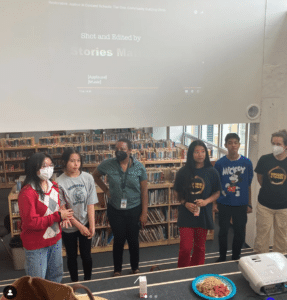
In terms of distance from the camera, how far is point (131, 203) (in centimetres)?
296

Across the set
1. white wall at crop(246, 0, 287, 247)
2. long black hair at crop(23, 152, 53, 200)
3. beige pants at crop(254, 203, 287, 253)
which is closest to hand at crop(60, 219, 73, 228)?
long black hair at crop(23, 152, 53, 200)

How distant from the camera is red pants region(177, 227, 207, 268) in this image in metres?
2.89

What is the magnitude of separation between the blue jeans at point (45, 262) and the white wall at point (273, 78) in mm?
2615

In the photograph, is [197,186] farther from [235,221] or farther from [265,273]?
[265,273]

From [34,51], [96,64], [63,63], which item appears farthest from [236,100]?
[34,51]

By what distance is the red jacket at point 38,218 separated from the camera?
235 cm

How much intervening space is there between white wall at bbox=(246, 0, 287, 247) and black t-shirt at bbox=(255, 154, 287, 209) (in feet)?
1.99

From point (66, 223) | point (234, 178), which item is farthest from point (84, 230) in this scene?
point (234, 178)

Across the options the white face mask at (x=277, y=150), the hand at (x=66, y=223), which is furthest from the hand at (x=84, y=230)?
the white face mask at (x=277, y=150)

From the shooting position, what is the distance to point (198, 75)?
3.31 metres

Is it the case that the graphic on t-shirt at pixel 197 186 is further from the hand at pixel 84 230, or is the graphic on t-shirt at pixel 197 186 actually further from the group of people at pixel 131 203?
the hand at pixel 84 230

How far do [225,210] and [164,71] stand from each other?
1.68 metres

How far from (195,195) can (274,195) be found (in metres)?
0.87

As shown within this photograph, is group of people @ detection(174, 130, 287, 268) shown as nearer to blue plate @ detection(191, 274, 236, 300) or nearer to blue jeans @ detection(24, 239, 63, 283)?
blue plate @ detection(191, 274, 236, 300)
